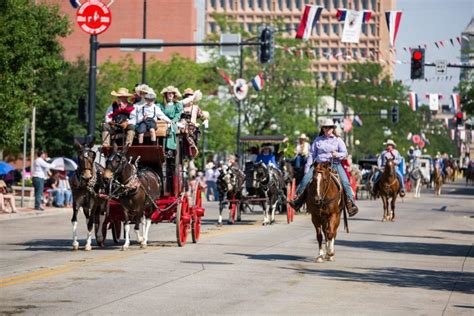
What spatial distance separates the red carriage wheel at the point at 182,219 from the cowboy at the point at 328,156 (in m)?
2.46

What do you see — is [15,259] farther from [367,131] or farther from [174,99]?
[367,131]

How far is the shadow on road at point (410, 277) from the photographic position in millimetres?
17023

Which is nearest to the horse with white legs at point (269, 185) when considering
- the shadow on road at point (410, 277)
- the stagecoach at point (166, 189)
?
the stagecoach at point (166, 189)

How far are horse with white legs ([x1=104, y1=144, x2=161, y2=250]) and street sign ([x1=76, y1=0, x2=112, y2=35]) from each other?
622 inches

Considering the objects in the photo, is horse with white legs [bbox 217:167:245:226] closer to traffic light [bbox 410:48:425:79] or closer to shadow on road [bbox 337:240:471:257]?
shadow on road [bbox 337:240:471:257]

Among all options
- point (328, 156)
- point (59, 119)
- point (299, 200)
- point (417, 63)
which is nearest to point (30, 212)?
point (417, 63)

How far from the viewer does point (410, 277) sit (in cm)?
1817

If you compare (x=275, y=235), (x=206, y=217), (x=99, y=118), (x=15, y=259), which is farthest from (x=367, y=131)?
(x=15, y=259)

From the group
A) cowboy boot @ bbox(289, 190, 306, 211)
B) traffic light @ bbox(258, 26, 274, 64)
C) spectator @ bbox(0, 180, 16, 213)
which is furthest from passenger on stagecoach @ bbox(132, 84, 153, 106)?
traffic light @ bbox(258, 26, 274, 64)

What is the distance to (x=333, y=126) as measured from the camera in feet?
68.6

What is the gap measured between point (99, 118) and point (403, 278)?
2102 inches

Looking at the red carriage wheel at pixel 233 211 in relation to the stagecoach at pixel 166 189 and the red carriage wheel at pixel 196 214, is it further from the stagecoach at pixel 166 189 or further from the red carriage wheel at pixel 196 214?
the stagecoach at pixel 166 189

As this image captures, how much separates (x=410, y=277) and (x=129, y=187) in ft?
19.0

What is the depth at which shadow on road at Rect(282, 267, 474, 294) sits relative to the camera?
17023mm
